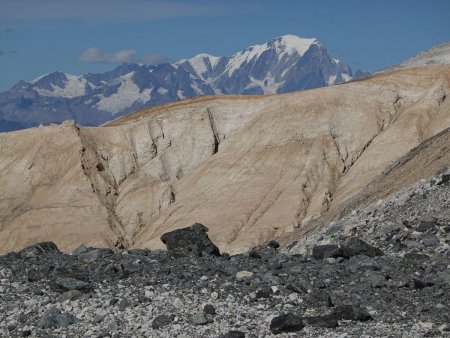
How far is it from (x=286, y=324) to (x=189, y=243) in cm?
828

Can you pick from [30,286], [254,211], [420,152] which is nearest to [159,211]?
[254,211]

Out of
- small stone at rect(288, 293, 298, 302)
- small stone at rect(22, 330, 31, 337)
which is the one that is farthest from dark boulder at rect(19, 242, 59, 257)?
small stone at rect(288, 293, 298, 302)

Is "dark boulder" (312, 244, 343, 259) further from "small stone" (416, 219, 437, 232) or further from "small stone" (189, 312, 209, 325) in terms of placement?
"small stone" (189, 312, 209, 325)

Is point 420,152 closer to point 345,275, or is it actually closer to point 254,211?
point 254,211

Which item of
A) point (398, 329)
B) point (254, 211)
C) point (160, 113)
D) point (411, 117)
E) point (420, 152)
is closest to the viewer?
point (398, 329)

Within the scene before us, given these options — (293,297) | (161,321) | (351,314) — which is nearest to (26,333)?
(161,321)

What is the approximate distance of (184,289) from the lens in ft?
62.0

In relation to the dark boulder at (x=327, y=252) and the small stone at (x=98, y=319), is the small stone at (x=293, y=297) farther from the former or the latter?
the small stone at (x=98, y=319)

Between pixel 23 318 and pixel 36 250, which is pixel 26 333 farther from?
pixel 36 250

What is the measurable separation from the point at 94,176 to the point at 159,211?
772 centimetres

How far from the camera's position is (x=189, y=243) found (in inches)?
959

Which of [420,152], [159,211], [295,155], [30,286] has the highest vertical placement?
[30,286]

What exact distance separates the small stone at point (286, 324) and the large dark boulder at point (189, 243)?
692 centimetres

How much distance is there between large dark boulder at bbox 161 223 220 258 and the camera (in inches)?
930
